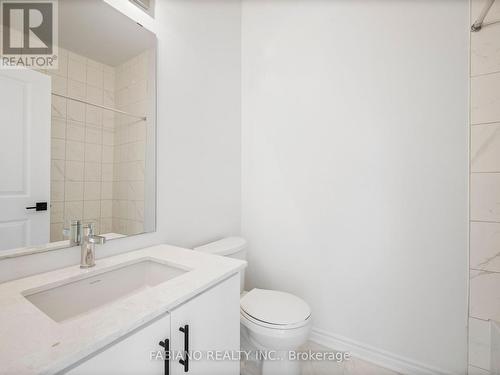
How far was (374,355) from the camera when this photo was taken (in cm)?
141

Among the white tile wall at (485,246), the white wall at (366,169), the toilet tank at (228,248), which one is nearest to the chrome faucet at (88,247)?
the toilet tank at (228,248)

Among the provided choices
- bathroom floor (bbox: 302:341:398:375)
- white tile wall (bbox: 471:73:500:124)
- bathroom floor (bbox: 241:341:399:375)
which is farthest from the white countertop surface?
white tile wall (bbox: 471:73:500:124)

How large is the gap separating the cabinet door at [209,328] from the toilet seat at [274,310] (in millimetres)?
192

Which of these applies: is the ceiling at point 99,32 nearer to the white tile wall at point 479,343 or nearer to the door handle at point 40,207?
the door handle at point 40,207

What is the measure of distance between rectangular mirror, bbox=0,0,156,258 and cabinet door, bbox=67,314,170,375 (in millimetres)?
Answer: 582

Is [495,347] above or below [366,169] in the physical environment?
below

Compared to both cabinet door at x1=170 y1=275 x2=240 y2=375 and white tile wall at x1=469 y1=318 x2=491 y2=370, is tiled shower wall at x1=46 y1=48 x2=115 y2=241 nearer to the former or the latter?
cabinet door at x1=170 y1=275 x2=240 y2=375

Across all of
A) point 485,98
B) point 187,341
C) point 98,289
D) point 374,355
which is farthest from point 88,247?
point 485,98

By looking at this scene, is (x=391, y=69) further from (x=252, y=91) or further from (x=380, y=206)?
(x=252, y=91)

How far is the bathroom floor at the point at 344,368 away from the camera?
52.9 inches

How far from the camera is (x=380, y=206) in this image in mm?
1395

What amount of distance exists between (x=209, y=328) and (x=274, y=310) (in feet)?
1.58

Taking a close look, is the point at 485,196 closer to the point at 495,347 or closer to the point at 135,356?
the point at 495,347

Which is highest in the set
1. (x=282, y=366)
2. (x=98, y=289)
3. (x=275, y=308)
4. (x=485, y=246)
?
(x=485, y=246)
